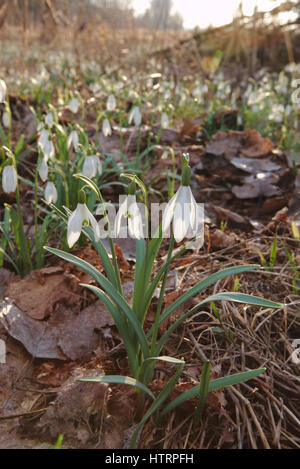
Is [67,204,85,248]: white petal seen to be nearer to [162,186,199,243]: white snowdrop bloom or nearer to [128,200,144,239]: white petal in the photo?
[128,200,144,239]: white petal

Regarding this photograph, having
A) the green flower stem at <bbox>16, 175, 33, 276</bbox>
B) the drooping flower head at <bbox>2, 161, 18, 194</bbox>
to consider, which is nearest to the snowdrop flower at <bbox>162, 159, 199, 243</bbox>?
the drooping flower head at <bbox>2, 161, 18, 194</bbox>

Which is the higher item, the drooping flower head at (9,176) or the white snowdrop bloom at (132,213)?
the drooping flower head at (9,176)

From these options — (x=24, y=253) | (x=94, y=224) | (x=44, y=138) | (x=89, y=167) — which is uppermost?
(x=44, y=138)

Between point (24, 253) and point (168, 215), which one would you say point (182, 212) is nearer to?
point (168, 215)

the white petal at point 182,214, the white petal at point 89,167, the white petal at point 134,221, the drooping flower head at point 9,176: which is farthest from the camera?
the white petal at point 89,167

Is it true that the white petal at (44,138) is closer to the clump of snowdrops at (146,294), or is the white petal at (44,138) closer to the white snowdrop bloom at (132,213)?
the clump of snowdrops at (146,294)

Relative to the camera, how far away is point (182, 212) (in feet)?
3.16

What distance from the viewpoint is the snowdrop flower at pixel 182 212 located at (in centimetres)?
95

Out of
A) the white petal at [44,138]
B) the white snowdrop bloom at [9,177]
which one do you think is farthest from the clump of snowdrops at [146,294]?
the white petal at [44,138]

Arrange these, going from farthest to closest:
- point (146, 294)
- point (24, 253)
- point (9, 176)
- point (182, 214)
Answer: point (24, 253)
point (9, 176)
point (146, 294)
point (182, 214)

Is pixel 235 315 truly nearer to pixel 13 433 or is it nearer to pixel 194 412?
pixel 194 412

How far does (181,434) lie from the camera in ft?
3.66

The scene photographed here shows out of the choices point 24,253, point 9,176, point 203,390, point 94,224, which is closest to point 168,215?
point 94,224

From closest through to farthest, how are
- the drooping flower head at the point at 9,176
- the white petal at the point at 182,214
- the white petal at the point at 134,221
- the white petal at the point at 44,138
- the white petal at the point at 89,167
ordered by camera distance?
the white petal at the point at 182,214 < the white petal at the point at 134,221 < the drooping flower head at the point at 9,176 < the white petal at the point at 89,167 < the white petal at the point at 44,138
